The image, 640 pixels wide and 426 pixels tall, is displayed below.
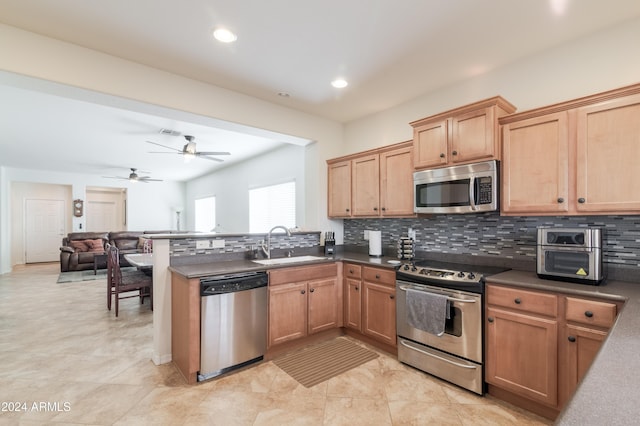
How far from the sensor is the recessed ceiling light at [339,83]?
10.2 ft

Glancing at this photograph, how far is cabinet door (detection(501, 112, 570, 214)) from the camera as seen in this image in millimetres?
2197

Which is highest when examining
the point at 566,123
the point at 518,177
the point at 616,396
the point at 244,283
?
the point at 566,123

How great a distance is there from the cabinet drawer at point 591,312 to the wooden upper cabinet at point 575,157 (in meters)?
0.64

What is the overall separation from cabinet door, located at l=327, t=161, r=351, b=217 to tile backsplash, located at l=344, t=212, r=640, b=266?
39cm

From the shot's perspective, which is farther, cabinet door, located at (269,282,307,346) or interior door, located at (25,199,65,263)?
interior door, located at (25,199,65,263)

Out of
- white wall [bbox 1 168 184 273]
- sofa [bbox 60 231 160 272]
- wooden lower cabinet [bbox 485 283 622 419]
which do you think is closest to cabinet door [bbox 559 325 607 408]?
wooden lower cabinet [bbox 485 283 622 419]

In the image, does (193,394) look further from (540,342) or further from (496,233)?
(496,233)

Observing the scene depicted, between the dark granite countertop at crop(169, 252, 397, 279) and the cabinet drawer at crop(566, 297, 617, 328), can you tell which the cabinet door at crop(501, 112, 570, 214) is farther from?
the dark granite countertop at crop(169, 252, 397, 279)

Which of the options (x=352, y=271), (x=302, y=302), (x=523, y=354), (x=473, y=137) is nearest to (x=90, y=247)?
(x=302, y=302)

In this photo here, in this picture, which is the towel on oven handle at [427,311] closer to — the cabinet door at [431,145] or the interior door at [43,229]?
the cabinet door at [431,145]

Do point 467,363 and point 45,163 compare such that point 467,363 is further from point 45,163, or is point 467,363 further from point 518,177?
point 45,163

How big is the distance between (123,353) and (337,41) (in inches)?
139

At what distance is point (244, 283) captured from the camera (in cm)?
268

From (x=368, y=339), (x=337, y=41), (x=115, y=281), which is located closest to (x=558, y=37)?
(x=337, y=41)
